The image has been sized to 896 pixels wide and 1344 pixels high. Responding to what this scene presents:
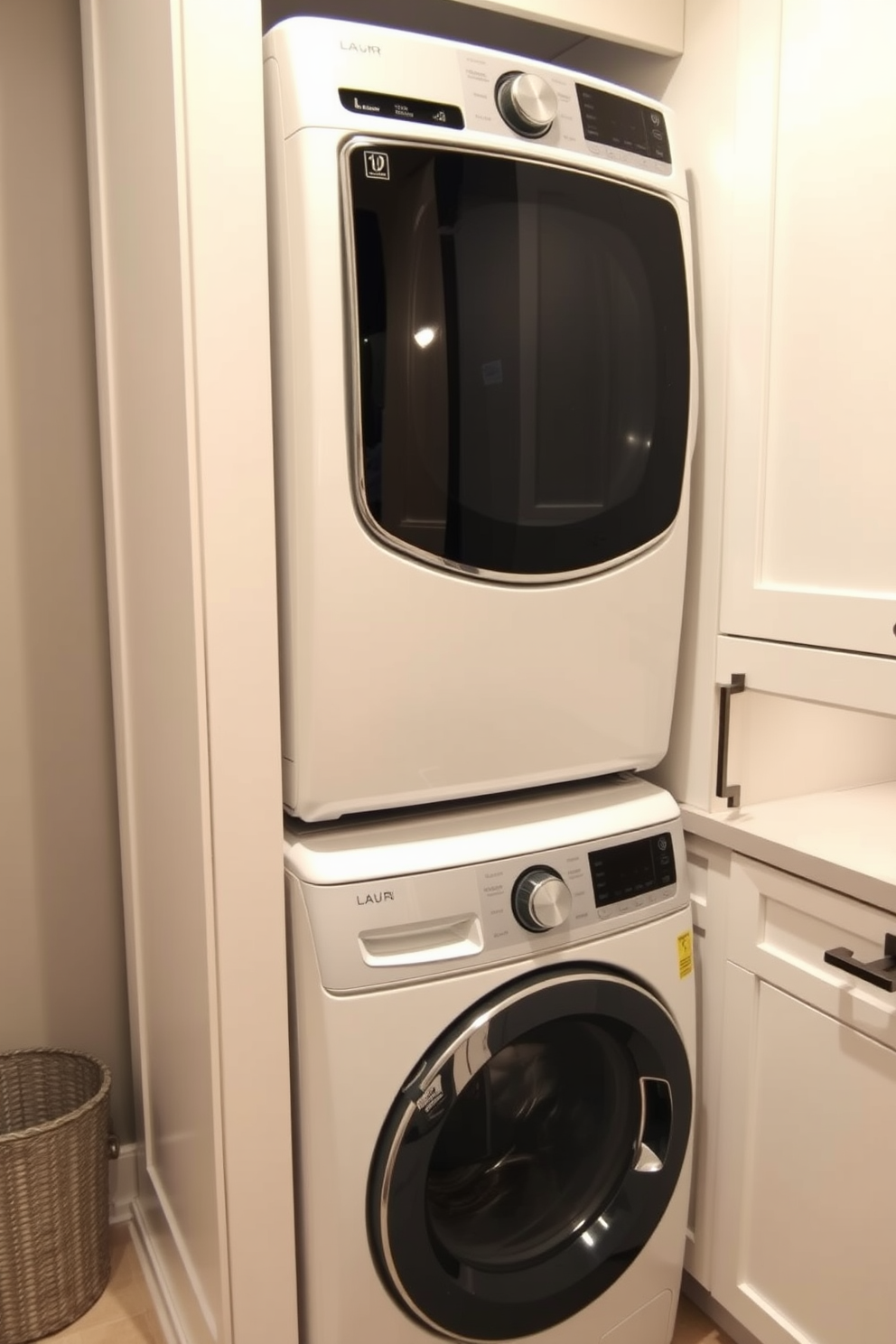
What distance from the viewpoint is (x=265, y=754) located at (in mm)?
1163

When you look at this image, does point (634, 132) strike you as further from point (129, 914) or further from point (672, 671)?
point (129, 914)

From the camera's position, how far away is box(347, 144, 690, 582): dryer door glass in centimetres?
116

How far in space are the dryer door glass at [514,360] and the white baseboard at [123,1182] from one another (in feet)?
4.46

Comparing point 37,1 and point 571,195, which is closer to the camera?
point 571,195

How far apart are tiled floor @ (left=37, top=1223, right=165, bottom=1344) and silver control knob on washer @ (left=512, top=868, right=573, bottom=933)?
0.97 m

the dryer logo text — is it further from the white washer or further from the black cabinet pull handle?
the black cabinet pull handle

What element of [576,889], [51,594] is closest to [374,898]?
[576,889]

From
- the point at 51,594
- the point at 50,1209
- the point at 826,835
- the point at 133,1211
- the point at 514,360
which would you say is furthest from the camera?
the point at 133,1211

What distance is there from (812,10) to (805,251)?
29 cm

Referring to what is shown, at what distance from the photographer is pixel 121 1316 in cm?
162

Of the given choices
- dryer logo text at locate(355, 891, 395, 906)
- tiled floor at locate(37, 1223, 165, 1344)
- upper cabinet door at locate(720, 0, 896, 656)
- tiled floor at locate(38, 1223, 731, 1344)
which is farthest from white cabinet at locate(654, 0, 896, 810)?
tiled floor at locate(37, 1223, 165, 1344)

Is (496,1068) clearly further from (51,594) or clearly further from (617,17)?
(617,17)

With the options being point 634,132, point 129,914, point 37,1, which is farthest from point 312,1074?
point 37,1

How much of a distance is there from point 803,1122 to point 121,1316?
1.17 m
